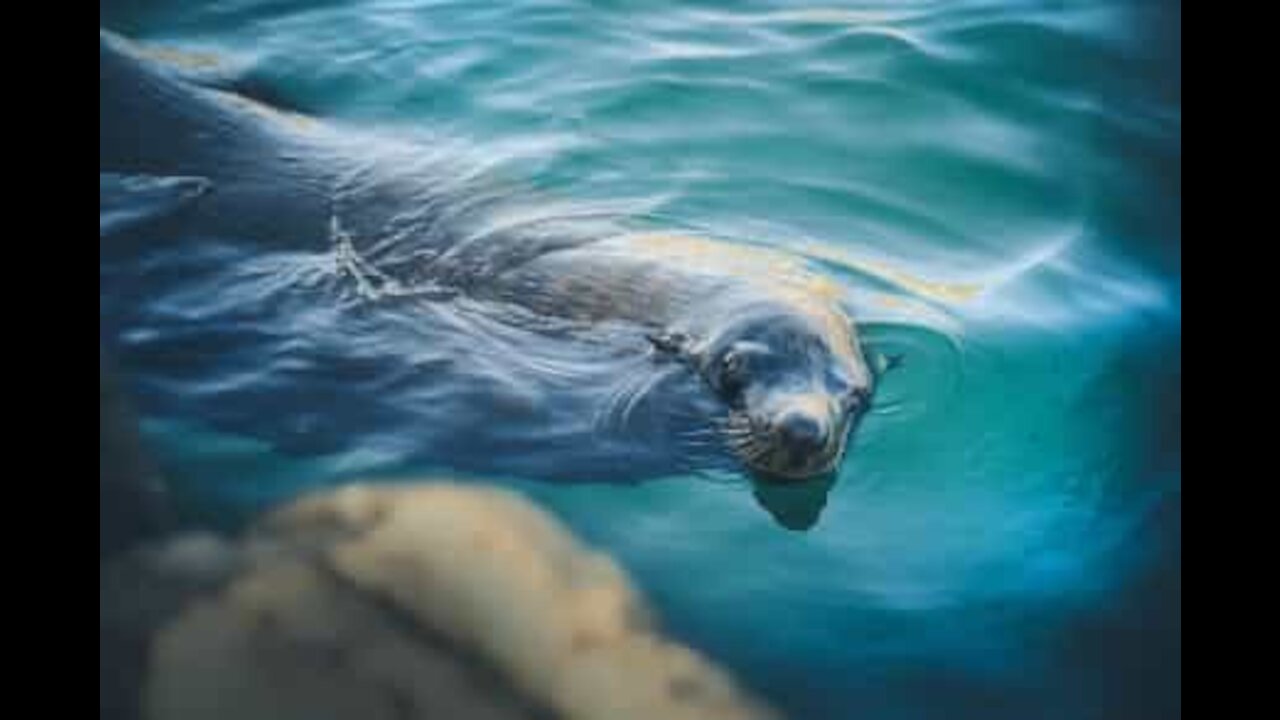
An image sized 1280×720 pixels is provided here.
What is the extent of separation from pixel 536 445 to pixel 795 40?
163 inches

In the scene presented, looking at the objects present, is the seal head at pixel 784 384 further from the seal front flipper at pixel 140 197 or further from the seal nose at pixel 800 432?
the seal front flipper at pixel 140 197

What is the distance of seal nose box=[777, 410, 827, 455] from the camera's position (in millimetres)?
4395

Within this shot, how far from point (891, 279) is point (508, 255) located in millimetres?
1515

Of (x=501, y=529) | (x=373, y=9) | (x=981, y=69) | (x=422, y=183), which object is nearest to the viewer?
(x=501, y=529)

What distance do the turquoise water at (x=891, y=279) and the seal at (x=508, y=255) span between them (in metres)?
0.25

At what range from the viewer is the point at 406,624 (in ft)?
12.8

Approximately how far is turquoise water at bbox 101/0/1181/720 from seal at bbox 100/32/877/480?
25 centimetres

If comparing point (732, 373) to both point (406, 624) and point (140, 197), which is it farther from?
point (140, 197)

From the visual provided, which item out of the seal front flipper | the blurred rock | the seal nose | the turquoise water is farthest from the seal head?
the seal front flipper

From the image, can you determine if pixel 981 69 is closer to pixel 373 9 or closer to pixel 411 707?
pixel 373 9

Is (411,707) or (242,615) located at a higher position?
(242,615)

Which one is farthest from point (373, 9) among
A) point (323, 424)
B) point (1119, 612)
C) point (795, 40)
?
point (1119, 612)

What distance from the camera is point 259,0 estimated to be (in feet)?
27.2

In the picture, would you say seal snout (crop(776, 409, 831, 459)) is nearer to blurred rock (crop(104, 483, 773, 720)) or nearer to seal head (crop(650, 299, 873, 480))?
seal head (crop(650, 299, 873, 480))
